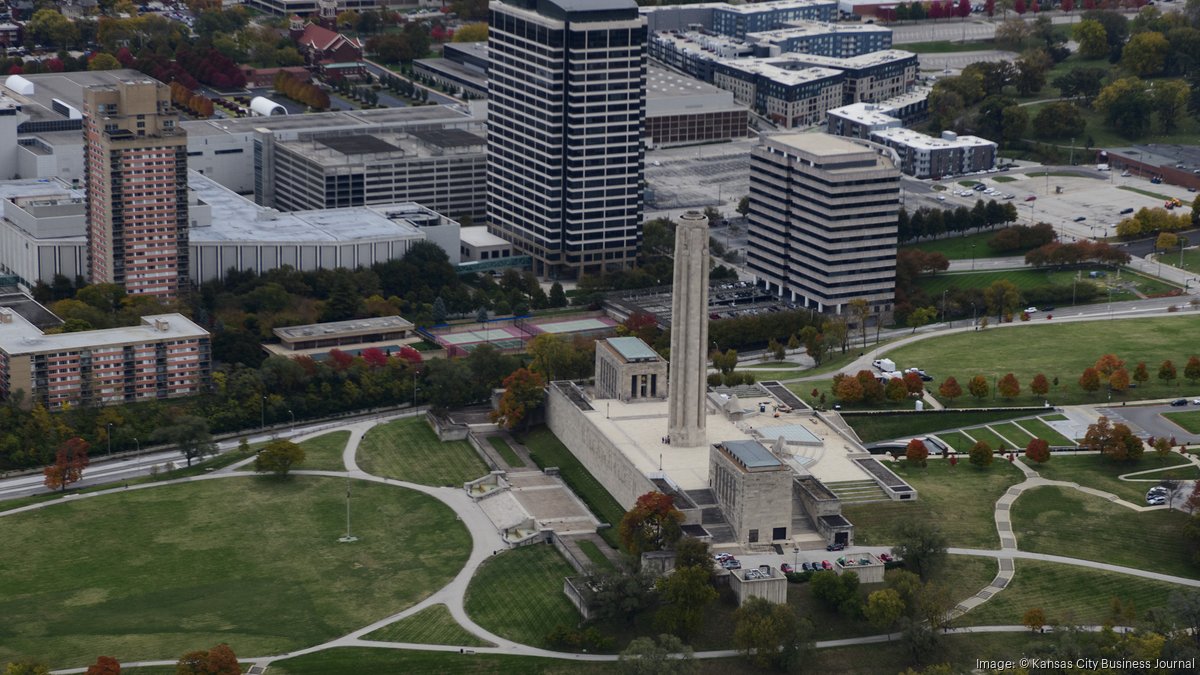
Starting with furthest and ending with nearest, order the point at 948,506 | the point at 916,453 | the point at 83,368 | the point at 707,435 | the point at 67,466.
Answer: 1. the point at 83,368
2. the point at 707,435
3. the point at 916,453
4. the point at 67,466
5. the point at 948,506

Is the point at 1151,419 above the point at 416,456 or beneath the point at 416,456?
above

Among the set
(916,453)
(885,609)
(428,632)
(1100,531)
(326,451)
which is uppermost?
(916,453)

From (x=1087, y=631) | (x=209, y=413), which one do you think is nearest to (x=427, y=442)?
(x=209, y=413)

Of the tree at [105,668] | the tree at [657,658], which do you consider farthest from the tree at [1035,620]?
the tree at [105,668]

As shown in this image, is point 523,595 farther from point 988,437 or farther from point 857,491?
point 988,437

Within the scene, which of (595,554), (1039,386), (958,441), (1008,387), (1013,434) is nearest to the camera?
(595,554)

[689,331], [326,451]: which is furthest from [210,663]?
[689,331]
